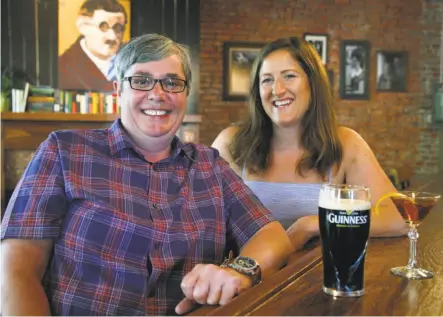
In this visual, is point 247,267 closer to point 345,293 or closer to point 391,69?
point 345,293

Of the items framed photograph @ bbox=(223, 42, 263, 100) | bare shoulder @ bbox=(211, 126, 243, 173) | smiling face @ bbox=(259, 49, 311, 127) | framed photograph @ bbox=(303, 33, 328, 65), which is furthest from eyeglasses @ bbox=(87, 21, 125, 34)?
smiling face @ bbox=(259, 49, 311, 127)

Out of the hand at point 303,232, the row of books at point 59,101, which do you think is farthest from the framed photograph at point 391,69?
the hand at point 303,232

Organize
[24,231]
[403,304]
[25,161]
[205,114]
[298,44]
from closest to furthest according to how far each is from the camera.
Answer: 1. [403,304]
2. [24,231]
3. [298,44]
4. [25,161]
5. [205,114]

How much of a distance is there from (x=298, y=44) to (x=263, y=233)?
86 cm

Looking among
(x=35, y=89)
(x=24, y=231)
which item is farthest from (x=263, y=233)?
(x=35, y=89)

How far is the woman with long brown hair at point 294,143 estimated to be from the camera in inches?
74.3

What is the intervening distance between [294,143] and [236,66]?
151 inches

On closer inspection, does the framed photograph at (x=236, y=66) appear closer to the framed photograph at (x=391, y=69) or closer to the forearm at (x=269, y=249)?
the framed photograph at (x=391, y=69)

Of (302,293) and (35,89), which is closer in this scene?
(302,293)

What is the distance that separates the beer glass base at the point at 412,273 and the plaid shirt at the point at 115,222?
44 cm

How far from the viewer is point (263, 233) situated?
1.40 meters

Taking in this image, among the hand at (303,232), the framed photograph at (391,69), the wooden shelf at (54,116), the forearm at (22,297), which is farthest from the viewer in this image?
the framed photograph at (391,69)

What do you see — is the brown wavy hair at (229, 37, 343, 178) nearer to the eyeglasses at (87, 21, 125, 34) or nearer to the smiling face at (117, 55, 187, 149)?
the smiling face at (117, 55, 187, 149)

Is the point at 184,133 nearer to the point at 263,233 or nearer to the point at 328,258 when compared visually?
the point at 263,233
